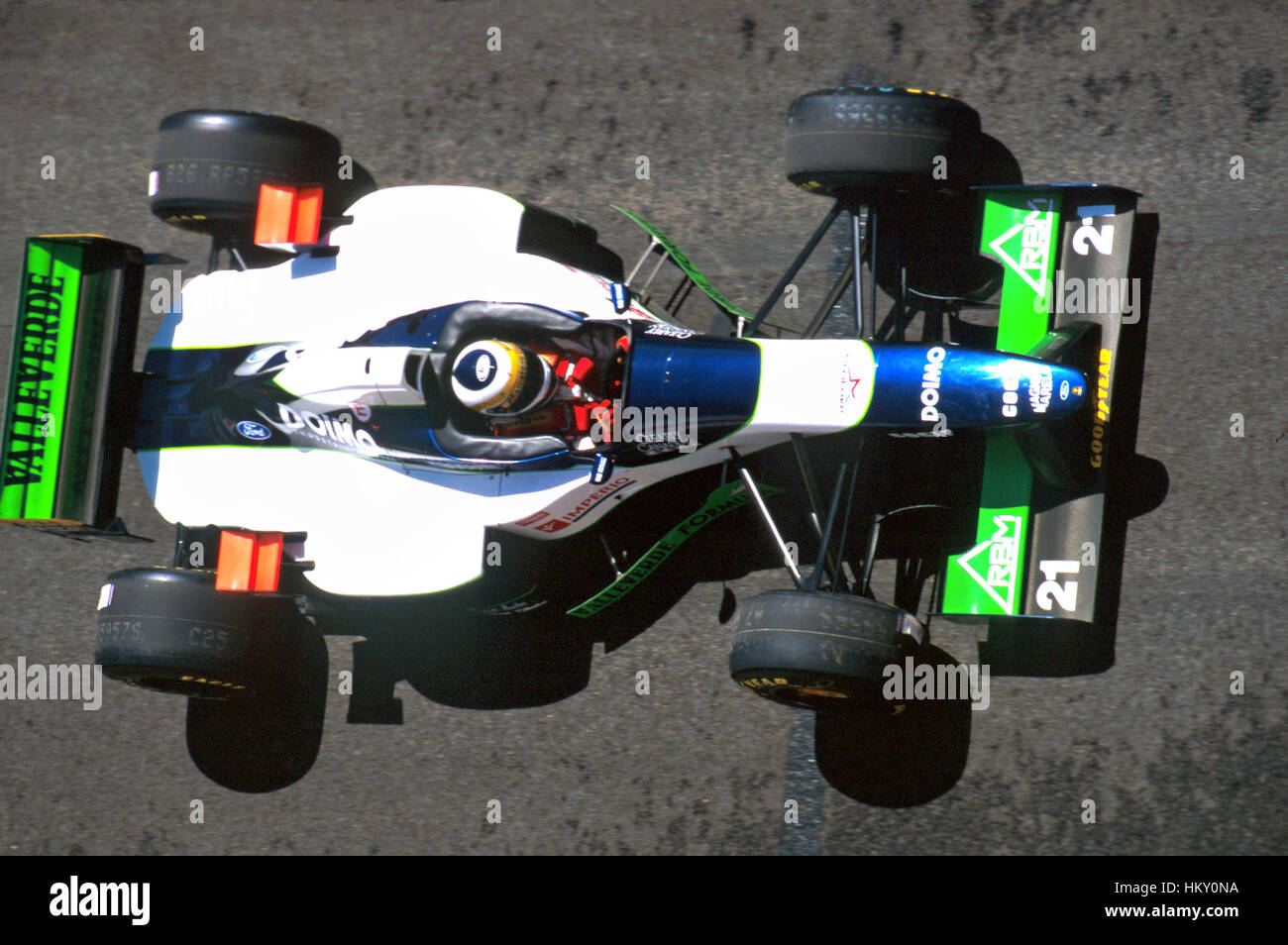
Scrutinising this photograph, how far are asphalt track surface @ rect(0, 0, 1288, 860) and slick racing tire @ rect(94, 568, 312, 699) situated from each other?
2.02 feet

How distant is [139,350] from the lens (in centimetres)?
628

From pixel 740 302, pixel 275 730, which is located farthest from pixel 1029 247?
pixel 275 730

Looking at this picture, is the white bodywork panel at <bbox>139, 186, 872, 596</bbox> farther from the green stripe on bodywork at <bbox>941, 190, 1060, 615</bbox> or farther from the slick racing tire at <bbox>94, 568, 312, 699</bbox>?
the green stripe on bodywork at <bbox>941, 190, 1060, 615</bbox>

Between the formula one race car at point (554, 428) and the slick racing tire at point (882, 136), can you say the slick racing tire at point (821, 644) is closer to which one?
the formula one race car at point (554, 428)

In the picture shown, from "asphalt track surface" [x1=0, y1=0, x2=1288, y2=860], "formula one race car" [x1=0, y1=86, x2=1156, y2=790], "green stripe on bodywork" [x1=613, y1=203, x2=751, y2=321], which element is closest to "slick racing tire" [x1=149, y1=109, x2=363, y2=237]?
"formula one race car" [x1=0, y1=86, x2=1156, y2=790]

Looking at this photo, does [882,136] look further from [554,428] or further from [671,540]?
[671,540]

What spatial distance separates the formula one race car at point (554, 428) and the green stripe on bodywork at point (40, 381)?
0.01 m

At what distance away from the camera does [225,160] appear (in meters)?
5.35

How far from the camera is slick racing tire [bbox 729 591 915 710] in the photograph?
14.9ft

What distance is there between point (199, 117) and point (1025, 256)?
10.8 feet

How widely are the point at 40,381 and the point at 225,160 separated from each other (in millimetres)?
1180

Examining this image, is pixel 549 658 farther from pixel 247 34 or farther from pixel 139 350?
pixel 247 34

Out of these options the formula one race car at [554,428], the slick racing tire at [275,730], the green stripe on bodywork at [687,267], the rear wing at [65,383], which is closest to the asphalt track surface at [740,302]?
the slick racing tire at [275,730]
